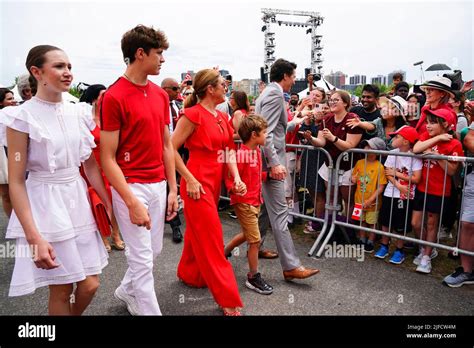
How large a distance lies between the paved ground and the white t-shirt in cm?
88

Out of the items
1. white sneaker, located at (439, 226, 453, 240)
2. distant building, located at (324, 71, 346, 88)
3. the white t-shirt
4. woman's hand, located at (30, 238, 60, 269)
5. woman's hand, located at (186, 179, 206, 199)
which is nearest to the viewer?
woman's hand, located at (30, 238, 60, 269)

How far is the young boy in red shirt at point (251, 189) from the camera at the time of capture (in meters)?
3.71

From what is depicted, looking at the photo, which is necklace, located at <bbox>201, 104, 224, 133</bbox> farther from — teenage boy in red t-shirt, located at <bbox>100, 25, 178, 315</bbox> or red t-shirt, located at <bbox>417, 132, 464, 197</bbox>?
red t-shirt, located at <bbox>417, 132, 464, 197</bbox>

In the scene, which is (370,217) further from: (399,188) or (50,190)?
(50,190)

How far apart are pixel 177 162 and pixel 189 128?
1.02 ft

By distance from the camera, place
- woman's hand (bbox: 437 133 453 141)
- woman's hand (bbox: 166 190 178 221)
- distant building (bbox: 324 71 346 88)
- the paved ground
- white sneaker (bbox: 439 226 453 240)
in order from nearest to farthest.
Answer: woman's hand (bbox: 166 190 178 221) < the paved ground < woman's hand (bbox: 437 133 453 141) < white sneaker (bbox: 439 226 453 240) < distant building (bbox: 324 71 346 88)

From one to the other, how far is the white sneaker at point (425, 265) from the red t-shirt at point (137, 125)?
3.22m

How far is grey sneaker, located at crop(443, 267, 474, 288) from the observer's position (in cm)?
396

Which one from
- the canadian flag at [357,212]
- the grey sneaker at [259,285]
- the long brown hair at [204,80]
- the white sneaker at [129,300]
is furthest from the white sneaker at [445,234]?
the white sneaker at [129,300]

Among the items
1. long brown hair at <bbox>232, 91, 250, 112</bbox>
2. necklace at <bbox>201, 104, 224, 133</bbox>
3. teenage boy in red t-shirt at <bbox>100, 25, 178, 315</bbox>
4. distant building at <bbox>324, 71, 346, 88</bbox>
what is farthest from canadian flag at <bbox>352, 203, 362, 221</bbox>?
distant building at <bbox>324, 71, 346, 88</bbox>

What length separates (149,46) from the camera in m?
2.54

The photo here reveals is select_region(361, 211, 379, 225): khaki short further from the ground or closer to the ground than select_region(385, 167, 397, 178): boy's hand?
closer to the ground
